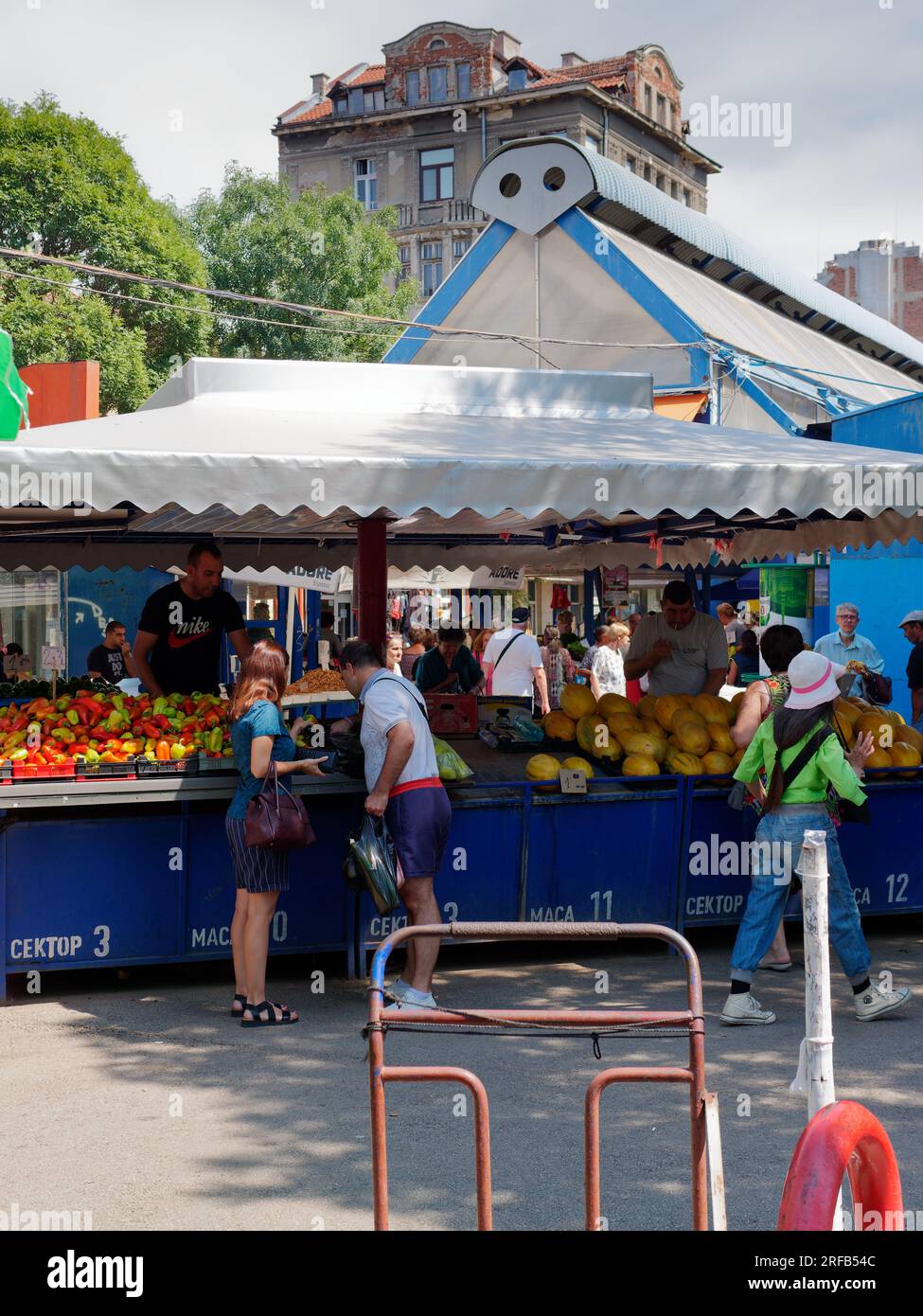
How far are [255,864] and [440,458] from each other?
2.22 m

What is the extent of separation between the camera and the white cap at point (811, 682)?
21.5ft

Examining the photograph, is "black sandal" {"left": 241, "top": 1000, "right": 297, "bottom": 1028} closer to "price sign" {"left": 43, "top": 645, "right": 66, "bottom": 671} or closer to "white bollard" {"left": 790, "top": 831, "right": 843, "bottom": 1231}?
"price sign" {"left": 43, "top": 645, "right": 66, "bottom": 671}

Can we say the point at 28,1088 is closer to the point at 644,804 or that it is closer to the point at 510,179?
the point at 644,804

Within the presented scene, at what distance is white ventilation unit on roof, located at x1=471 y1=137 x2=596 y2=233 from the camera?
22.7 m

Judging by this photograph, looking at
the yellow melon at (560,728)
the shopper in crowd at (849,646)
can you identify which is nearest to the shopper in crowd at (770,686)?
the yellow melon at (560,728)

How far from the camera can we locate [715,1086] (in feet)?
19.0

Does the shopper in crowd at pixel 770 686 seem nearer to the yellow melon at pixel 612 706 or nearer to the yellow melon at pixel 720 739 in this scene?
the yellow melon at pixel 720 739

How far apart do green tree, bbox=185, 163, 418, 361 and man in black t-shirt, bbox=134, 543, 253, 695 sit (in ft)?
112

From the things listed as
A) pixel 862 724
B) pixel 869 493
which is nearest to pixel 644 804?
pixel 862 724

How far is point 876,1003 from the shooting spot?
22.0ft

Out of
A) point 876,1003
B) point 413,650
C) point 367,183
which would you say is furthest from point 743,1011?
point 367,183

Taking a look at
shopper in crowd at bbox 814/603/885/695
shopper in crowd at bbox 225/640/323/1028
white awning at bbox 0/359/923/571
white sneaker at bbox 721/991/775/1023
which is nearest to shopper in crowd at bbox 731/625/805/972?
white sneaker at bbox 721/991/775/1023

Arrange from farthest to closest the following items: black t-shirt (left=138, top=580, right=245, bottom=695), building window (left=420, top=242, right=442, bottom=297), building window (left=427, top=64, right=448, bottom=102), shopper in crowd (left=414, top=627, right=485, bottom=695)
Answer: building window (left=420, top=242, right=442, bottom=297) → building window (left=427, top=64, right=448, bottom=102) → shopper in crowd (left=414, top=627, right=485, bottom=695) → black t-shirt (left=138, top=580, right=245, bottom=695)

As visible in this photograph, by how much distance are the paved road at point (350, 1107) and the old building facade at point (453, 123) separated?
180ft
